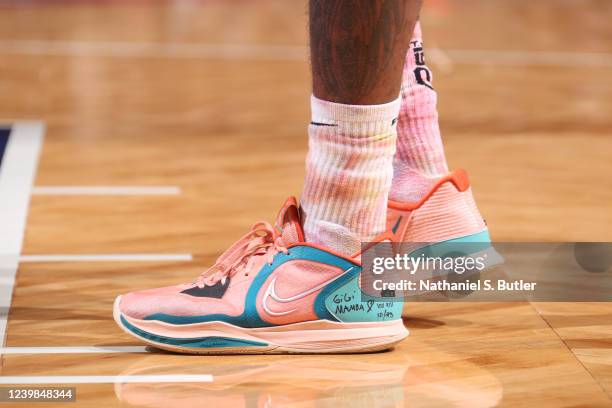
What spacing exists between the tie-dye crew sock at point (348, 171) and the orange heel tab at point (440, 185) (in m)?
0.13

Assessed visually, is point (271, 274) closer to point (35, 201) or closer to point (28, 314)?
point (28, 314)

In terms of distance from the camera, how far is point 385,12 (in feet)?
3.64

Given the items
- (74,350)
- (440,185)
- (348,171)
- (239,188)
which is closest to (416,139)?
(440,185)

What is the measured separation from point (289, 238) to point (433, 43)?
3284 mm

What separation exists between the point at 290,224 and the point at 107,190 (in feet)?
2.72

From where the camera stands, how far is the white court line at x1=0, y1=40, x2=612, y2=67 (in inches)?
148

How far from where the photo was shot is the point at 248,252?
46.7 inches

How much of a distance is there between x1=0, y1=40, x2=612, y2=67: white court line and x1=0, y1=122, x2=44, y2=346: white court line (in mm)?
1278

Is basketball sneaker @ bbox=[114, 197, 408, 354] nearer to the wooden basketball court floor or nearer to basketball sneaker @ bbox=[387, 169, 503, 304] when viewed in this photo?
the wooden basketball court floor

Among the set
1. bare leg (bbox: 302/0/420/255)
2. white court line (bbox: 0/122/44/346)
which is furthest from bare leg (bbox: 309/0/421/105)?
white court line (bbox: 0/122/44/346)

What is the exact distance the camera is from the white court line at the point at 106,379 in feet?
3.47

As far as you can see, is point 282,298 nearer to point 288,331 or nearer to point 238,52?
point 288,331

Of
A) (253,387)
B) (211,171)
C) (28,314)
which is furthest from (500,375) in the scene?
(211,171)

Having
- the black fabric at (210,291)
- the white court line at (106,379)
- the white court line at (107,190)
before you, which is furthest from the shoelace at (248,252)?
the white court line at (107,190)
